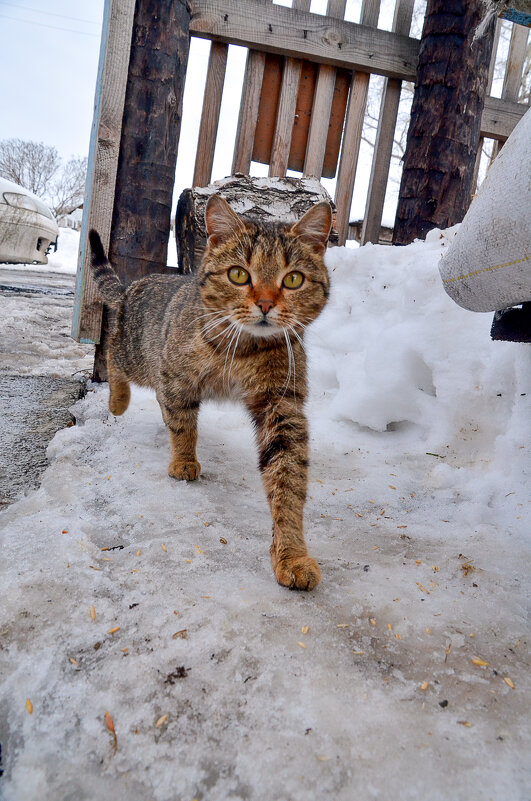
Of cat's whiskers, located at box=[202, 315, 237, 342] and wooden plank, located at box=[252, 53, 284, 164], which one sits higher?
wooden plank, located at box=[252, 53, 284, 164]

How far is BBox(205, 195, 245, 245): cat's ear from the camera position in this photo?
2.15 meters

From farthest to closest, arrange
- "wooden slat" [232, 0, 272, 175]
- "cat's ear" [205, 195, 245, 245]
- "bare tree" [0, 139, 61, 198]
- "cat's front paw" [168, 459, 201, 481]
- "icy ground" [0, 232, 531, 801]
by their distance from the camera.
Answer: "bare tree" [0, 139, 61, 198] < "wooden slat" [232, 0, 272, 175] < "cat's front paw" [168, 459, 201, 481] < "cat's ear" [205, 195, 245, 245] < "icy ground" [0, 232, 531, 801]

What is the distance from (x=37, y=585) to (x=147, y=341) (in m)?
1.80

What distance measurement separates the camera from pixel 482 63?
12.0 ft

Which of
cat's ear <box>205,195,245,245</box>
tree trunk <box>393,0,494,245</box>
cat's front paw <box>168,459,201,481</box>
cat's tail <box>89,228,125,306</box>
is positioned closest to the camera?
cat's ear <box>205,195,245,245</box>

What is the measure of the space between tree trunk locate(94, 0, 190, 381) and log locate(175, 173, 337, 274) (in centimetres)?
16

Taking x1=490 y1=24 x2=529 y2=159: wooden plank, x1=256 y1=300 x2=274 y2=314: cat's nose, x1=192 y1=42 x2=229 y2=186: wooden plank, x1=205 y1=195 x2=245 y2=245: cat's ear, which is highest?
x1=490 y1=24 x2=529 y2=159: wooden plank

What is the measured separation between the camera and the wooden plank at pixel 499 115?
4.02 metres

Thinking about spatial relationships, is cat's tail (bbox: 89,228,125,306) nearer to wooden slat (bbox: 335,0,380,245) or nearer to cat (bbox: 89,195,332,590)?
cat (bbox: 89,195,332,590)

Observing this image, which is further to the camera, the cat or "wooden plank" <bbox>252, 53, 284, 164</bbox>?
"wooden plank" <bbox>252, 53, 284, 164</bbox>

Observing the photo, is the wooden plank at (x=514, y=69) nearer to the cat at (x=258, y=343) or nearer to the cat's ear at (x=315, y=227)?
the cat's ear at (x=315, y=227)

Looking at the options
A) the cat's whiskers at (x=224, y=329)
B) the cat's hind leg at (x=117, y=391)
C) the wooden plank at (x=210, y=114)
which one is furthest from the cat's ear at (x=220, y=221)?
the wooden plank at (x=210, y=114)

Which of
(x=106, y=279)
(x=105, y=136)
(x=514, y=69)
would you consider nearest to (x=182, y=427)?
(x=106, y=279)

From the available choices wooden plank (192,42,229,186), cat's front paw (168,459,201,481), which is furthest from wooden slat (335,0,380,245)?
cat's front paw (168,459,201,481)
